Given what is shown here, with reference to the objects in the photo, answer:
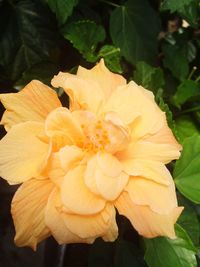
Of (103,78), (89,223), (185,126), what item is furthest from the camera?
(185,126)

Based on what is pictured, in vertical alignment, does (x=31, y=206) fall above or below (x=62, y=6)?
below

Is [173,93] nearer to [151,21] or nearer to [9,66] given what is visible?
[151,21]

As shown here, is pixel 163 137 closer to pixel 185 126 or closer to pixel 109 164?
pixel 109 164

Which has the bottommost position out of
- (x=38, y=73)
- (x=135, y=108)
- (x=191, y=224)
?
(x=191, y=224)

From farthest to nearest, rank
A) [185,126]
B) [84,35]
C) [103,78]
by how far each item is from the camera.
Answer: [185,126]
[84,35]
[103,78]

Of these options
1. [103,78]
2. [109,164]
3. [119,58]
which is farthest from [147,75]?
[109,164]

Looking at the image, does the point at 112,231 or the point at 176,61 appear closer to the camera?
the point at 112,231

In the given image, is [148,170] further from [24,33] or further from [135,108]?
[24,33]

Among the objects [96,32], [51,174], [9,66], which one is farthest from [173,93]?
[51,174]
